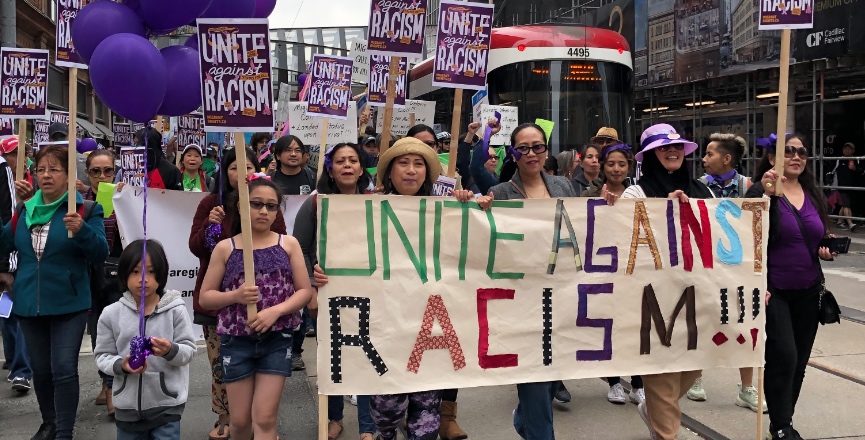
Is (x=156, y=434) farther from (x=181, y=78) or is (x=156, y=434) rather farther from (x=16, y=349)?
(x=16, y=349)

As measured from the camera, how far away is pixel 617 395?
223 inches

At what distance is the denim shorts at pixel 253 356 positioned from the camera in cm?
391

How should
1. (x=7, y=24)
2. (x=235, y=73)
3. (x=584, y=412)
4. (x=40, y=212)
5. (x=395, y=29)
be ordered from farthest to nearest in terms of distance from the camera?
(x=7, y=24) < (x=395, y=29) < (x=584, y=412) < (x=40, y=212) < (x=235, y=73)

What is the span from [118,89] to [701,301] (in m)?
3.08

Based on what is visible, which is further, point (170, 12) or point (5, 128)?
point (5, 128)

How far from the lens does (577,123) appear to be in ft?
43.6

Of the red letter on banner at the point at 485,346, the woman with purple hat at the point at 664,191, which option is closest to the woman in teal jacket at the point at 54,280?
the red letter on banner at the point at 485,346

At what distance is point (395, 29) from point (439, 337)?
2.73 metres

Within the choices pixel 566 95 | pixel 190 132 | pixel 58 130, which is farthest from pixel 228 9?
pixel 566 95

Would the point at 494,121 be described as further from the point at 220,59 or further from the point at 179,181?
the point at 179,181

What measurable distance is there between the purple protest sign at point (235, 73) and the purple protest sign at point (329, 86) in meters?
4.59

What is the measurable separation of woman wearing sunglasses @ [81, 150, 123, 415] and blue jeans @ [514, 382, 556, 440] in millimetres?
2674

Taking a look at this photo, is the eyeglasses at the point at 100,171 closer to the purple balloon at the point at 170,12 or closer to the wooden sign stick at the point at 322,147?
the wooden sign stick at the point at 322,147

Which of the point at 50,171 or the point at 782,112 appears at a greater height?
the point at 782,112
